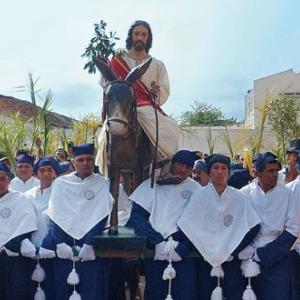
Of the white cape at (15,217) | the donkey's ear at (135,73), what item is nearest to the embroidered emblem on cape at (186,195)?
the donkey's ear at (135,73)

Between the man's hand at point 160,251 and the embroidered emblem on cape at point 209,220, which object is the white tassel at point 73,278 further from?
the embroidered emblem on cape at point 209,220

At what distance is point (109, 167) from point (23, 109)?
26351 millimetres

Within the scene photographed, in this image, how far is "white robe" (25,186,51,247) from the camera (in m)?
6.20

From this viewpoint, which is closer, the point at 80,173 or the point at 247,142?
the point at 80,173

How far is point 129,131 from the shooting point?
19.9 ft

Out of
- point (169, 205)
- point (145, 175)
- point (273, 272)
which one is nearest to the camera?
point (273, 272)

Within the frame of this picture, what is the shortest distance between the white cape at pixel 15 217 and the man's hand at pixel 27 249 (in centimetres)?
13

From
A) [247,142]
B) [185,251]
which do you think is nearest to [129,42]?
[185,251]

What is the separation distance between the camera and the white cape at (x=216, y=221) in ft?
18.8

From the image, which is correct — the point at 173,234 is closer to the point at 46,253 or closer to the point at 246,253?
the point at 246,253

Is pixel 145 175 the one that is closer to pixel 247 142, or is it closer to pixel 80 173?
pixel 80 173

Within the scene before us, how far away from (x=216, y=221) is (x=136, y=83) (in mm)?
1685

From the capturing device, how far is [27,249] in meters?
5.94

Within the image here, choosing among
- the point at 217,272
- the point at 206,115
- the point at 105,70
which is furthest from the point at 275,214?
the point at 206,115
